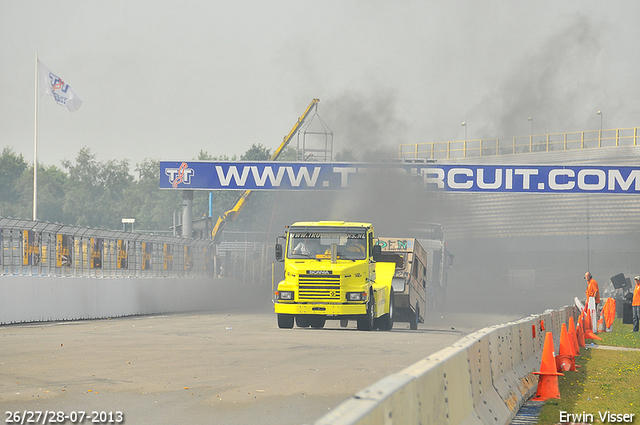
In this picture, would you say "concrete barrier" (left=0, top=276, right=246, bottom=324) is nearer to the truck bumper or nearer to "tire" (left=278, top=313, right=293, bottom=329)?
"tire" (left=278, top=313, right=293, bottom=329)

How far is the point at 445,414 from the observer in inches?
237

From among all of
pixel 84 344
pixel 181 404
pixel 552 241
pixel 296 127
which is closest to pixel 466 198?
pixel 552 241

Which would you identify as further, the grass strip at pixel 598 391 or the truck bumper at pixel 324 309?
the truck bumper at pixel 324 309

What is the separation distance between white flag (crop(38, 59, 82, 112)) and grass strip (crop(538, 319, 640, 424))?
33.5 metres

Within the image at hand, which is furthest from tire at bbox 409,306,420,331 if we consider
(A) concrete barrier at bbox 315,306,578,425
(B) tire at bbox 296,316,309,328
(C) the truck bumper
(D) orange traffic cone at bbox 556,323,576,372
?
(A) concrete barrier at bbox 315,306,578,425

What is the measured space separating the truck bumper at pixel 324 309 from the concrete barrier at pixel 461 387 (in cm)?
737

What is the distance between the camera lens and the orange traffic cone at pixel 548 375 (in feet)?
33.9

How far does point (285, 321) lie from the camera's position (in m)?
21.5

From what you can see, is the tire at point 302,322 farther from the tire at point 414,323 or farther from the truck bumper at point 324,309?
the tire at point 414,323

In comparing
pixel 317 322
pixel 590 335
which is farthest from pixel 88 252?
pixel 590 335

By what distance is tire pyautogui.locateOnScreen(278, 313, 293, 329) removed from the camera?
21.5 m

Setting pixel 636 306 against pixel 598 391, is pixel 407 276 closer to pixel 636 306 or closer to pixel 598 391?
A: pixel 636 306

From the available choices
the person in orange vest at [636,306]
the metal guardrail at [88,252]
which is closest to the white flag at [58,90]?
the metal guardrail at [88,252]

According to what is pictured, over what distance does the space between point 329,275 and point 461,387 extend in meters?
13.8
